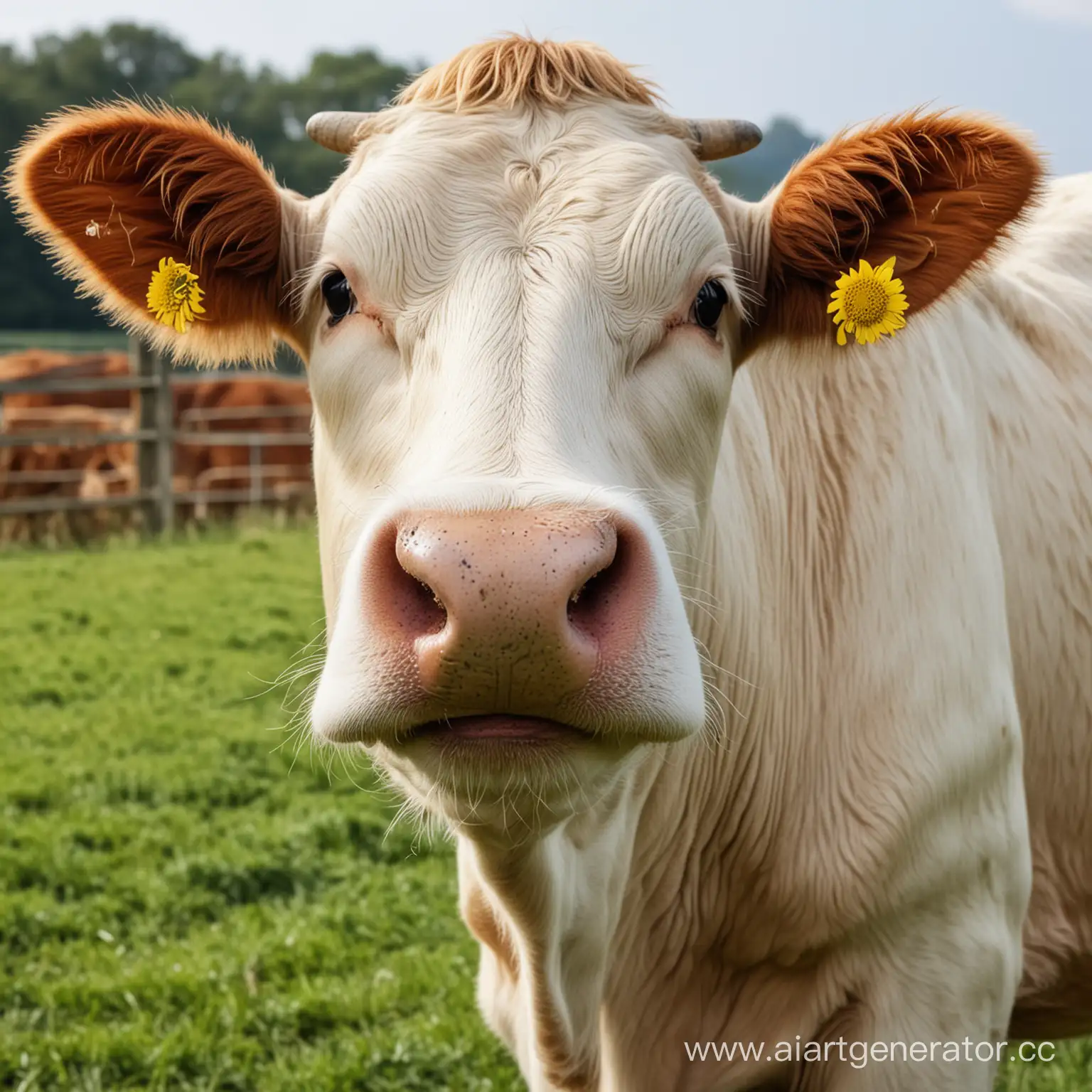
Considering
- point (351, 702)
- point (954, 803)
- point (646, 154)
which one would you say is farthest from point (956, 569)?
point (351, 702)

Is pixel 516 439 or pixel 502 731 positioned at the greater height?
pixel 516 439

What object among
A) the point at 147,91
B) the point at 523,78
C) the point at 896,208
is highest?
the point at 523,78

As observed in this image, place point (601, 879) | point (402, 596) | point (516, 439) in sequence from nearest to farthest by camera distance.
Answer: point (402, 596), point (516, 439), point (601, 879)

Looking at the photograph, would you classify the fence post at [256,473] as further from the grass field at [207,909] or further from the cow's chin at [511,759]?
the cow's chin at [511,759]

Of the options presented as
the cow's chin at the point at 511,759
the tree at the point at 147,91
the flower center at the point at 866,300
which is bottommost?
the tree at the point at 147,91

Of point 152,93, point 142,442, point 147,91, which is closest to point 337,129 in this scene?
point 142,442

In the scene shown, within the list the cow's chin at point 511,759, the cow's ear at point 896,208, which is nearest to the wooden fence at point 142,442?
the cow's ear at point 896,208

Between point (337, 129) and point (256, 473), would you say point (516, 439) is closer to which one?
point (337, 129)

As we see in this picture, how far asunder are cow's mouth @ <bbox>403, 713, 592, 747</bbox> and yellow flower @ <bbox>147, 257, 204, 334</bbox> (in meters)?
1.23

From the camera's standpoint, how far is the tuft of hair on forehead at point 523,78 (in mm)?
2600

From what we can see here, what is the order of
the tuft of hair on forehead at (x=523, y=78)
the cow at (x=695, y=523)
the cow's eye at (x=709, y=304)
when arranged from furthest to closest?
the tuft of hair on forehead at (x=523, y=78) → the cow's eye at (x=709, y=304) → the cow at (x=695, y=523)

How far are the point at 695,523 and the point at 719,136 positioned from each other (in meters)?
0.82

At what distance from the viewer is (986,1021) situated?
9.29 ft

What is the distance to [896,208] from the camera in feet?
9.11
